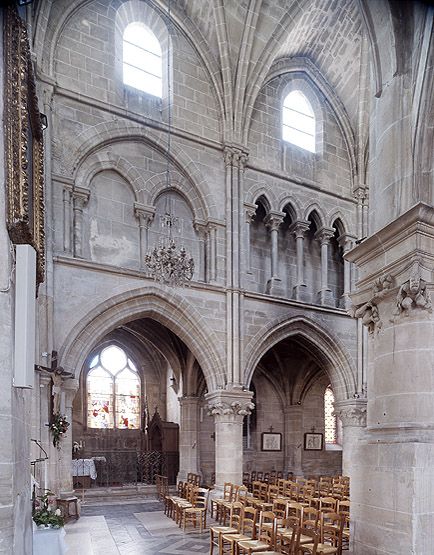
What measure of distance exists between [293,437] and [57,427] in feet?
38.0

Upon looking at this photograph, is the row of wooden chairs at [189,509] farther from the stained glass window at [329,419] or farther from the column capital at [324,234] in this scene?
the stained glass window at [329,419]

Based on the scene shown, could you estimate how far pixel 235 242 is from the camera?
14680 millimetres

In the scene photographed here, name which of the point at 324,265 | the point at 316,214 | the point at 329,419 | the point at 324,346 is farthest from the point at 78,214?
the point at 329,419

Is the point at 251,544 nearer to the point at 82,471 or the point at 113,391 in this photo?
the point at 82,471

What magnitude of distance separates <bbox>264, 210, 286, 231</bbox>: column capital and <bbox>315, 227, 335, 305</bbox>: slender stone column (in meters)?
1.67

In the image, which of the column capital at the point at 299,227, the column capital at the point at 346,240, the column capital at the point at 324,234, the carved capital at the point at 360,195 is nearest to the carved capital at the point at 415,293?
the column capital at the point at 299,227

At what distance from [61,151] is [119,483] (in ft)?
38.9

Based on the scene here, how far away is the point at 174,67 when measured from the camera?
14.9 metres

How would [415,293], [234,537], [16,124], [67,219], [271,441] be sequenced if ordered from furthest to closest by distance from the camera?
[271,441]
[67,219]
[234,537]
[415,293]
[16,124]

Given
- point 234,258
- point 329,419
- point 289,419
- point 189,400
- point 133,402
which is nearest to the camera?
point 234,258

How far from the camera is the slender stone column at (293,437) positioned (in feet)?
65.6

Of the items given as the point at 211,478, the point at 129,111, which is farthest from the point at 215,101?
the point at 211,478

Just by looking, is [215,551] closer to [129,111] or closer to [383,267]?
[383,267]

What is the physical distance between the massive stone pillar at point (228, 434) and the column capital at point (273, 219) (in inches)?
199
